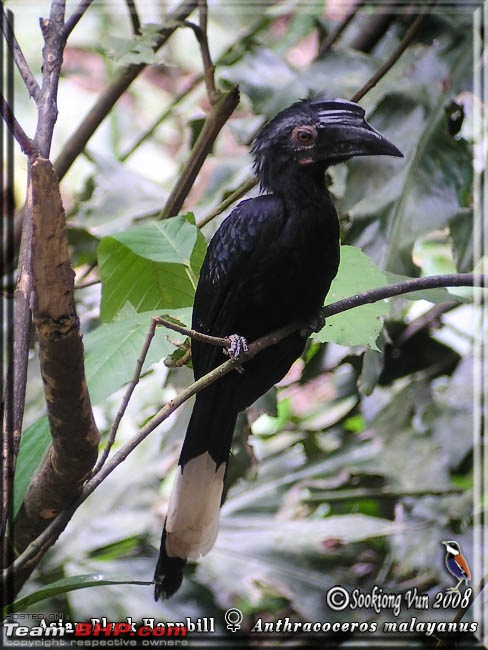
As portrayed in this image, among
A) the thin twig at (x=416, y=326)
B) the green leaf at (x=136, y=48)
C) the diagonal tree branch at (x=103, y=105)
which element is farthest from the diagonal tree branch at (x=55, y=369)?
the thin twig at (x=416, y=326)

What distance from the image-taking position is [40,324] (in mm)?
880

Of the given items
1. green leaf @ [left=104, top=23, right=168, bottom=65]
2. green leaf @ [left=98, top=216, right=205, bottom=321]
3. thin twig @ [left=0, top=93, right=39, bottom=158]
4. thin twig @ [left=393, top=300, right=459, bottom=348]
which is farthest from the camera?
thin twig @ [left=393, top=300, right=459, bottom=348]

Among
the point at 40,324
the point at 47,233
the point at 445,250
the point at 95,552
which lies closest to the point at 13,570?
the point at 40,324

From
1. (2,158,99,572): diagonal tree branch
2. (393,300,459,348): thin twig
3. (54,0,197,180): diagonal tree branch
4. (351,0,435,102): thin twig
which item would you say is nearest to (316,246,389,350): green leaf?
(2,158,99,572): diagonal tree branch

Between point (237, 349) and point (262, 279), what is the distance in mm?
149

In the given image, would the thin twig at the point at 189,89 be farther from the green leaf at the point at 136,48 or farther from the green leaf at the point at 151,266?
the green leaf at the point at 151,266

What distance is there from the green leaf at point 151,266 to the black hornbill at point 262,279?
0.12 ft

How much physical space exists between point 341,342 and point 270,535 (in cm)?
116

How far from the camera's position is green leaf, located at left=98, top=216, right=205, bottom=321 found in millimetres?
1150

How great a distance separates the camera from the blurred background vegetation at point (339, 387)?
1.68 meters

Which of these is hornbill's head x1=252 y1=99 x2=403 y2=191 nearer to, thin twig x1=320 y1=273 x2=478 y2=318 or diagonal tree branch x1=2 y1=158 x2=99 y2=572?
thin twig x1=320 y1=273 x2=478 y2=318

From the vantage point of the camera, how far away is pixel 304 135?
1123mm

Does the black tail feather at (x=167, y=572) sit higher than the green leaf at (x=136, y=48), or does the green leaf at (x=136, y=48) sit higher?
the green leaf at (x=136, y=48)

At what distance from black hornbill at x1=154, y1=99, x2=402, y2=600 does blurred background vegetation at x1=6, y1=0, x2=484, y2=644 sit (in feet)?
0.95
